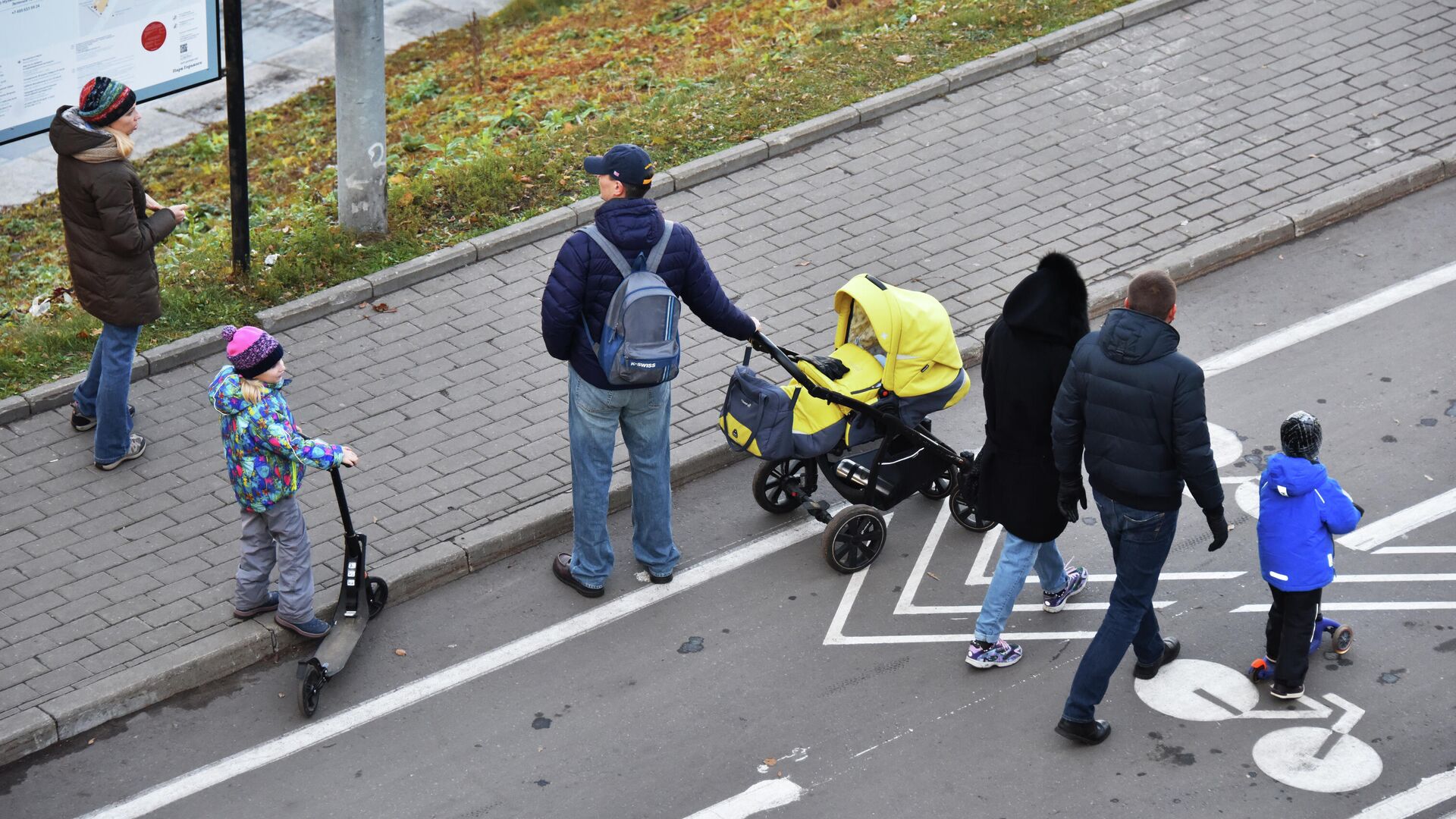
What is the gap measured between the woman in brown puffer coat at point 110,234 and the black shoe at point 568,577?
2518 millimetres

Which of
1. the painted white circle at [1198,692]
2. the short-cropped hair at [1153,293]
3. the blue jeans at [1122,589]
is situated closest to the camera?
the short-cropped hair at [1153,293]

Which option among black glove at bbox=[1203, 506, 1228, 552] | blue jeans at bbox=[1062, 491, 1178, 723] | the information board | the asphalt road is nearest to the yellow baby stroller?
the asphalt road

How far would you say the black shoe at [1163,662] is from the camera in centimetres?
696

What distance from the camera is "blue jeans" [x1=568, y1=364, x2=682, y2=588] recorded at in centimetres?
725

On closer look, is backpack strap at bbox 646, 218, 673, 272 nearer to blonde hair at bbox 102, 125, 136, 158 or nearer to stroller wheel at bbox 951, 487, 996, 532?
stroller wheel at bbox 951, 487, 996, 532

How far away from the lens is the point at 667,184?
1102cm

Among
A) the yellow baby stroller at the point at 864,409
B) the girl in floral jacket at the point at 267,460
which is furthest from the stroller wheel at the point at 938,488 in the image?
the girl in floral jacket at the point at 267,460

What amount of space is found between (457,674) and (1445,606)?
179 inches

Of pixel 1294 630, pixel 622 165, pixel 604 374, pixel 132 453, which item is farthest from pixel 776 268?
pixel 1294 630

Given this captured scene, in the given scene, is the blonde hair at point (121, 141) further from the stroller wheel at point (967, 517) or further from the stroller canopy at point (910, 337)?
the stroller wheel at point (967, 517)

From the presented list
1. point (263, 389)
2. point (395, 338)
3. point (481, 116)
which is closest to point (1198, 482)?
point (263, 389)

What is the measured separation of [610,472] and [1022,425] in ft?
6.64

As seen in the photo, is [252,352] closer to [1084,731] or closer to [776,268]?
[1084,731]

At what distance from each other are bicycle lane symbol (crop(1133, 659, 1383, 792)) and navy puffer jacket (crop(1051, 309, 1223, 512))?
41.3 inches
